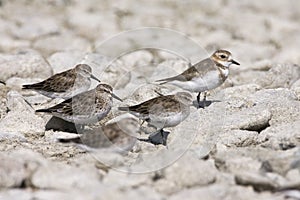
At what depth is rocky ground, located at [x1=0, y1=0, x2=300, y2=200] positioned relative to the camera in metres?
6.28

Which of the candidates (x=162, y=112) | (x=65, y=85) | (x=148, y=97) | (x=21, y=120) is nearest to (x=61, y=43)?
(x=65, y=85)

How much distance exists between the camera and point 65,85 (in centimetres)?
944

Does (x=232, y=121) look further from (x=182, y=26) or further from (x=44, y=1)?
(x=44, y=1)

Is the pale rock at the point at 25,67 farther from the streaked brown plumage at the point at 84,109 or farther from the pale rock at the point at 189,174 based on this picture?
the pale rock at the point at 189,174

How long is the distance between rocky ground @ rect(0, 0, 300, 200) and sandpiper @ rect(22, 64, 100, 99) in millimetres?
361

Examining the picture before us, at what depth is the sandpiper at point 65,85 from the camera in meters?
9.34

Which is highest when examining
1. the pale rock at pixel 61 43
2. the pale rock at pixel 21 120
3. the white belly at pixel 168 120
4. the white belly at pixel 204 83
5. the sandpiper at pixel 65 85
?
the pale rock at pixel 61 43

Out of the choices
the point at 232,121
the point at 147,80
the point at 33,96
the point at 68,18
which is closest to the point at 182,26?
the point at 68,18

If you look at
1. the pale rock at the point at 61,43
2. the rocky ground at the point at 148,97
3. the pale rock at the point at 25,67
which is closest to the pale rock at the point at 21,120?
the rocky ground at the point at 148,97

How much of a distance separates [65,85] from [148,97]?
1287 mm

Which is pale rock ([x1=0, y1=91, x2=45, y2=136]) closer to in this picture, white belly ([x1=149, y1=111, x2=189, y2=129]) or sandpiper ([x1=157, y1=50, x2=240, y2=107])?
white belly ([x1=149, y1=111, x2=189, y2=129])

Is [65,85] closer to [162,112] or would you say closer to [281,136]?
[162,112]

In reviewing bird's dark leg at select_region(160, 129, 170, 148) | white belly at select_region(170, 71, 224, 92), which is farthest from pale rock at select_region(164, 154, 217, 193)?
white belly at select_region(170, 71, 224, 92)

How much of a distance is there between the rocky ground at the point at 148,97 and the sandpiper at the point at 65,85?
361 millimetres
